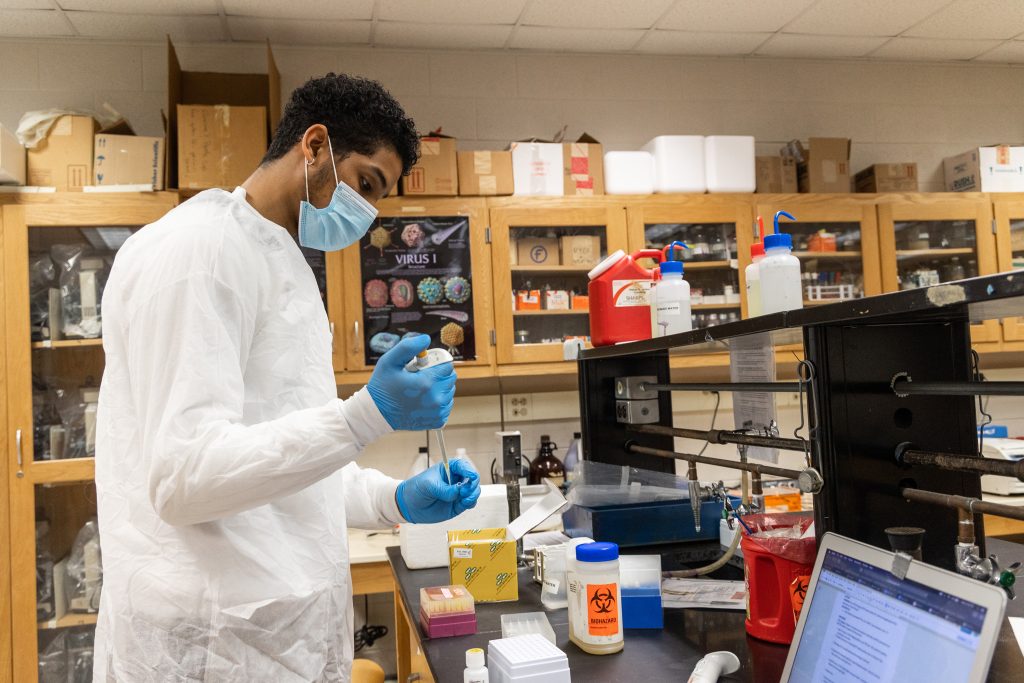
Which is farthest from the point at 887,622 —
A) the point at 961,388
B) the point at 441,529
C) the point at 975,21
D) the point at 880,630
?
the point at 975,21

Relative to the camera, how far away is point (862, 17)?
3.21 metres

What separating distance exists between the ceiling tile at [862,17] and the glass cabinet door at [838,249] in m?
0.76

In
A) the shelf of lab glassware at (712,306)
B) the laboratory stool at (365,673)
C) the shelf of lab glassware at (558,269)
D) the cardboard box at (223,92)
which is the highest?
the cardboard box at (223,92)

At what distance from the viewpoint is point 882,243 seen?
127 inches

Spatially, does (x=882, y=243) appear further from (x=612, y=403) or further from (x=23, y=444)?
(x=23, y=444)

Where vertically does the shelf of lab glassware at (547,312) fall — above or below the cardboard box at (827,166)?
below

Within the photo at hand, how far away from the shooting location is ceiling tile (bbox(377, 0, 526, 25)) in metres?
2.91

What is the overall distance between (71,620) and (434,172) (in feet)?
6.72

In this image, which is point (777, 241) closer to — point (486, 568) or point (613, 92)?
point (486, 568)

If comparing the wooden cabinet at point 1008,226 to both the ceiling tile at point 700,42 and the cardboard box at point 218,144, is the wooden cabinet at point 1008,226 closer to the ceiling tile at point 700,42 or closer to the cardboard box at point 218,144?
the ceiling tile at point 700,42

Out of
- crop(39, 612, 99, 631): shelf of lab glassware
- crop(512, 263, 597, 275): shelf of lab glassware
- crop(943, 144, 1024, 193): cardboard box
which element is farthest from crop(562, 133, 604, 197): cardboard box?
crop(39, 612, 99, 631): shelf of lab glassware

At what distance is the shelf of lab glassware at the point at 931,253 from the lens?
10.7ft

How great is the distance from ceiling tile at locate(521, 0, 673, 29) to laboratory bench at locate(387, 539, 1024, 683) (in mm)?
2348

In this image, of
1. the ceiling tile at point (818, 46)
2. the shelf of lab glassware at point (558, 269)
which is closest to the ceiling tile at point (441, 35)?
the shelf of lab glassware at point (558, 269)
